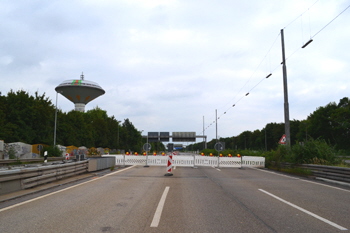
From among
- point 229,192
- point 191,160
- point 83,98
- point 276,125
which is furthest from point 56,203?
point 276,125

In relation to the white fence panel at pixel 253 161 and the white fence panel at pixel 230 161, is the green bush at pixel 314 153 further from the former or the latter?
the white fence panel at pixel 230 161

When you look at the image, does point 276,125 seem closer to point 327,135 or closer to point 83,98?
point 327,135

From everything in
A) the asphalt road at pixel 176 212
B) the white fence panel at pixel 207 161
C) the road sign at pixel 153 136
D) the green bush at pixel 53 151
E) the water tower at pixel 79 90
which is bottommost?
the asphalt road at pixel 176 212

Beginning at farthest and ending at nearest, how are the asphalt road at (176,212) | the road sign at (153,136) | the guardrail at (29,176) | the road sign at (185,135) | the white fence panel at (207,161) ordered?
1. the road sign at (185,135)
2. the road sign at (153,136)
3. the white fence panel at (207,161)
4. the guardrail at (29,176)
5. the asphalt road at (176,212)

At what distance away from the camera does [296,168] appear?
773 inches

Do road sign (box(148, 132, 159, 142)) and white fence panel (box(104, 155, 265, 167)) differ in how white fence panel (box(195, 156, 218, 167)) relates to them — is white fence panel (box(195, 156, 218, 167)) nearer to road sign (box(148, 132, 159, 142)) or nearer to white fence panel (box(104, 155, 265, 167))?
white fence panel (box(104, 155, 265, 167))

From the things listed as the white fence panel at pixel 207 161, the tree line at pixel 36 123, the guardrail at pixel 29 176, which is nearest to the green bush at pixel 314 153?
the white fence panel at pixel 207 161

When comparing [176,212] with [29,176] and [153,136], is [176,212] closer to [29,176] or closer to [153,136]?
[29,176]

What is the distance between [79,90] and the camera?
233 feet

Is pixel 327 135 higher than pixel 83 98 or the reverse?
the reverse

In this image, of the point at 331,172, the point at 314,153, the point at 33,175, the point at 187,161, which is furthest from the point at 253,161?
the point at 33,175

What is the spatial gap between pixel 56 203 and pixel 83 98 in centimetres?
6847

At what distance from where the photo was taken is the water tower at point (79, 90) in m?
70.8

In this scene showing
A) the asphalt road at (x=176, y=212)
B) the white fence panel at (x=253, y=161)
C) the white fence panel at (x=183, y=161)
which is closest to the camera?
the asphalt road at (x=176, y=212)
